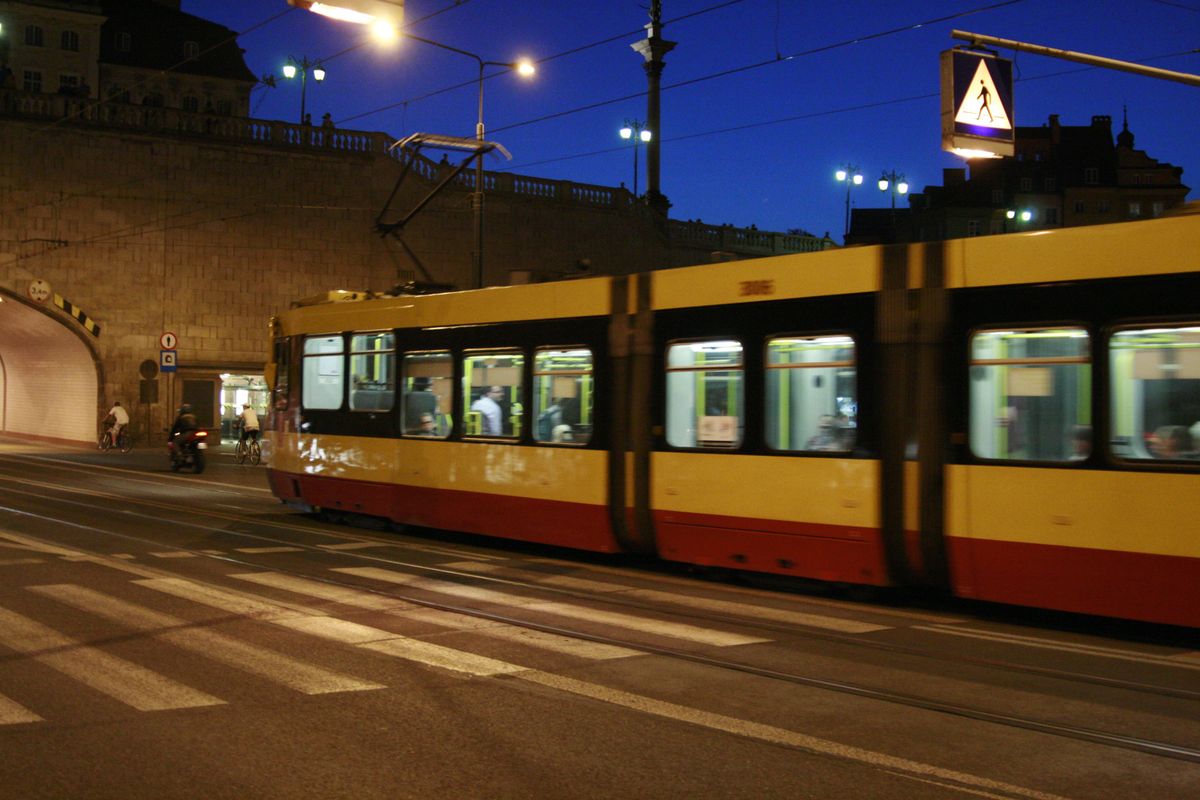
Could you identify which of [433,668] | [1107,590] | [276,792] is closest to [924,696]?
[1107,590]

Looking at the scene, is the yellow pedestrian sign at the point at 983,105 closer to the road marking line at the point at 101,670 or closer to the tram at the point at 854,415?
the tram at the point at 854,415

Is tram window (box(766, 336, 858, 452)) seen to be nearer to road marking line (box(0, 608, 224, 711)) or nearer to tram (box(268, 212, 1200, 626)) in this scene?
tram (box(268, 212, 1200, 626))

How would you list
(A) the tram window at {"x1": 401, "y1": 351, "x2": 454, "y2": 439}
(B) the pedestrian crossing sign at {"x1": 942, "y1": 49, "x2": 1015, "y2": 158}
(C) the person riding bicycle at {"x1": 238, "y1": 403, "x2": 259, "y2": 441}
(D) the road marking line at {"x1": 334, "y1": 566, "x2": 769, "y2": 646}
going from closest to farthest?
(D) the road marking line at {"x1": 334, "y1": 566, "x2": 769, "y2": 646}
(B) the pedestrian crossing sign at {"x1": 942, "y1": 49, "x2": 1015, "y2": 158}
(A) the tram window at {"x1": 401, "y1": 351, "x2": 454, "y2": 439}
(C) the person riding bicycle at {"x1": 238, "y1": 403, "x2": 259, "y2": 441}

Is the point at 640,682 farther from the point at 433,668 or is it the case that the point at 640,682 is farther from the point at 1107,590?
the point at 1107,590

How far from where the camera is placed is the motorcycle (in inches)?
1094

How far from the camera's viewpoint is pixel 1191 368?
8062mm

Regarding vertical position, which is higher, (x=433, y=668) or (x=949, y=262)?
(x=949, y=262)

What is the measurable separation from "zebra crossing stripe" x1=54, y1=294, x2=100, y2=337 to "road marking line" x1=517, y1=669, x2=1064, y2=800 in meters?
34.3

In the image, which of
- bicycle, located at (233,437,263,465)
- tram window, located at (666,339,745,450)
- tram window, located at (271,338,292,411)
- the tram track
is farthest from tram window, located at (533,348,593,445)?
bicycle, located at (233,437,263,465)

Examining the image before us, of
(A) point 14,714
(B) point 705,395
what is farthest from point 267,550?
(A) point 14,714

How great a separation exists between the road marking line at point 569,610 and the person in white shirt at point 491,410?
221 centimetres

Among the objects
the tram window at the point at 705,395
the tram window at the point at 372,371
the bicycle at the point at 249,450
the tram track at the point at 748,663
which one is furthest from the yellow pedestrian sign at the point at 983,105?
the bicycle at the point at 249,450

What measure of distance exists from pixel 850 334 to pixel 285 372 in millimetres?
9657

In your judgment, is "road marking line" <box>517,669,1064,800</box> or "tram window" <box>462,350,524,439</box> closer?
"road marking line" <box>517,669,1064,800</box>
